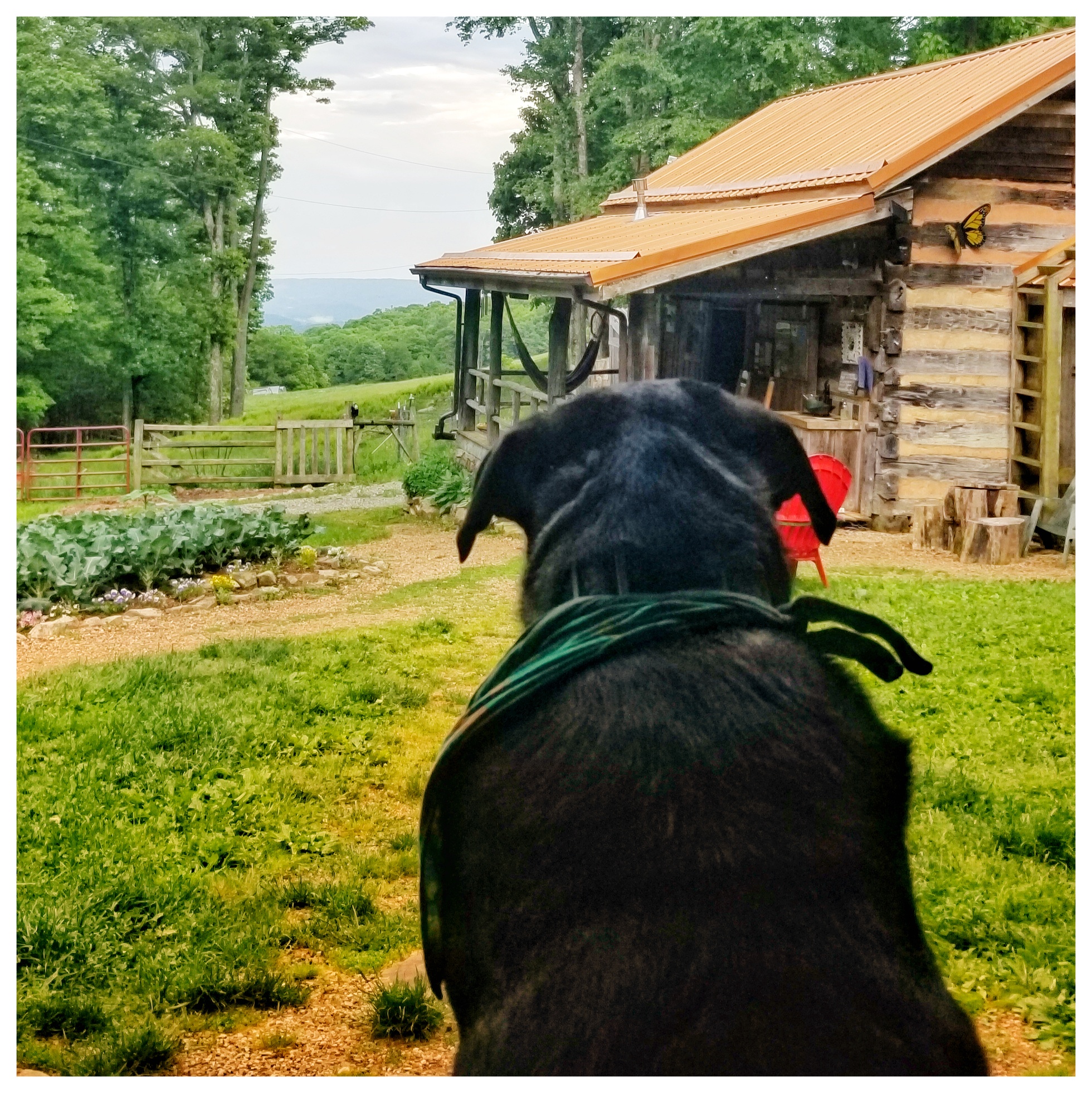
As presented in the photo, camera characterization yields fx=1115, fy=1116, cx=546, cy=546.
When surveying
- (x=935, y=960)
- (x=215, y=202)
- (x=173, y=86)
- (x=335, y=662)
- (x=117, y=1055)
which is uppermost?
(x=173, y=86)

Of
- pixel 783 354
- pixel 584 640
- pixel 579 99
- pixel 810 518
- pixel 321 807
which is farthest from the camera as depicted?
pixel 579 99

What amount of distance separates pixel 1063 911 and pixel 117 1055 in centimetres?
227

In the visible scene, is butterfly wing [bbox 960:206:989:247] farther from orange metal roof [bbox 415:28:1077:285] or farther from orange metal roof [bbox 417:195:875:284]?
orange metal roof [bbox 417:195:875:284]

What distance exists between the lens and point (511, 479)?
2.55 meters

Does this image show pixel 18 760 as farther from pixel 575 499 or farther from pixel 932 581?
pixel 932 581

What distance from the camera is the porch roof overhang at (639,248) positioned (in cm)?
279

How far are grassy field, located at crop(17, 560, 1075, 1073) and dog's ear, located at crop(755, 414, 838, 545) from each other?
267 millimetres

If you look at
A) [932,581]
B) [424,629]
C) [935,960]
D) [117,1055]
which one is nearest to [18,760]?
[117,1055]

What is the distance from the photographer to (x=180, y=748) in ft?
9.57

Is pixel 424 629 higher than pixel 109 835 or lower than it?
higher

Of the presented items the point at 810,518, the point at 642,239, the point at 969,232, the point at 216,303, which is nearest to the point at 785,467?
the point at 810,518

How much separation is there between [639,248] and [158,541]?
63.3 inches

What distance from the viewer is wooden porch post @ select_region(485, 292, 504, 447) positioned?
9.46 ft

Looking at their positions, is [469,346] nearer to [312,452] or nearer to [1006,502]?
[312,452]
